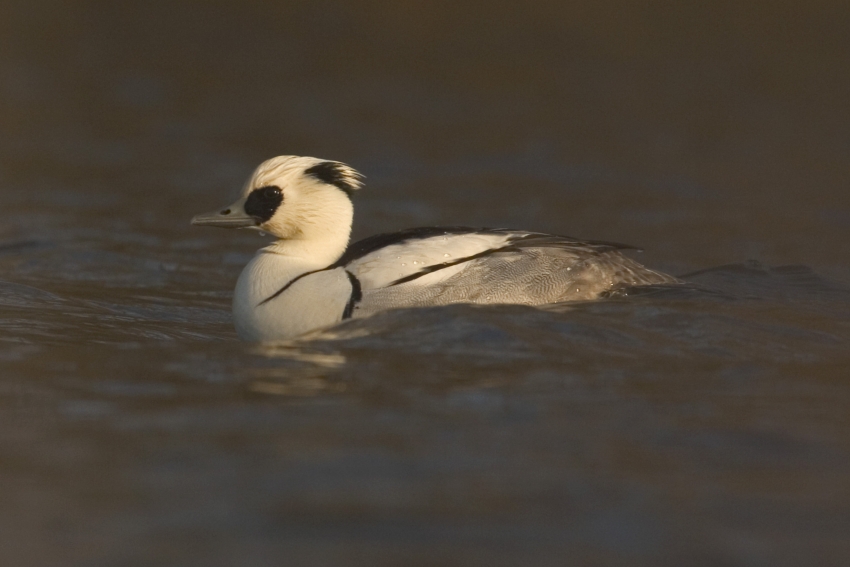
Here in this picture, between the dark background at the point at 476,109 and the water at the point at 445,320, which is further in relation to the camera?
the dark background at the point at 476,109

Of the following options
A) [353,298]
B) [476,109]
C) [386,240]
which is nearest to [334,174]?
[386,240]

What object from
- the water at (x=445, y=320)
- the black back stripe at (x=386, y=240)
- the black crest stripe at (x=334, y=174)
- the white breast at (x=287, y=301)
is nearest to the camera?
the water at (x=445, y=320)

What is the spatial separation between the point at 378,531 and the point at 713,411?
1864 millimetres

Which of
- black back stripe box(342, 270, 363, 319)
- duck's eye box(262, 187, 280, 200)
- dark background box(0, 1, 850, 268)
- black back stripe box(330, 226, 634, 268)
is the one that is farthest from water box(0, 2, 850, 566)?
duck's eye box(262, 187, 280, 200)

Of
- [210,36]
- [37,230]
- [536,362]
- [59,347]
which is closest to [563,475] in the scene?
[536,362]

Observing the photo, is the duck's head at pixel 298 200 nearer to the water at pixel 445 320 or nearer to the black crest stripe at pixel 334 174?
the black crest stripe at pixel 334 174

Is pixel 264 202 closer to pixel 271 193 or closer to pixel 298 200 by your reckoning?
pixel 271 193

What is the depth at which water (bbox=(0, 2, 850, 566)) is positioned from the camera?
14.9 feet

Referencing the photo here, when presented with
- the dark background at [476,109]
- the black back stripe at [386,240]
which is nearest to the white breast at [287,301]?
the black back stripe at [386,240]

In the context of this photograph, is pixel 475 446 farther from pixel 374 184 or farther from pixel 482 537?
pixel 374 184

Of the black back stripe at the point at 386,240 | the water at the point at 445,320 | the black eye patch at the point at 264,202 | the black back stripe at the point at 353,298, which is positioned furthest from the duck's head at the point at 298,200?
the water at the point at 445,320

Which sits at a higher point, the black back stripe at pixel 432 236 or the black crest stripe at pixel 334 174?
the black crest stripe at pixel 334 174

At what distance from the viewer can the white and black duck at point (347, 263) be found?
7.12 meters

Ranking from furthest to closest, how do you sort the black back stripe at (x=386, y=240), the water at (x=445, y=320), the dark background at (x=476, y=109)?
the dark background at (x=476, y=109), the black back stripe at (x=386, y=240), the water at (x=445, y=320)
